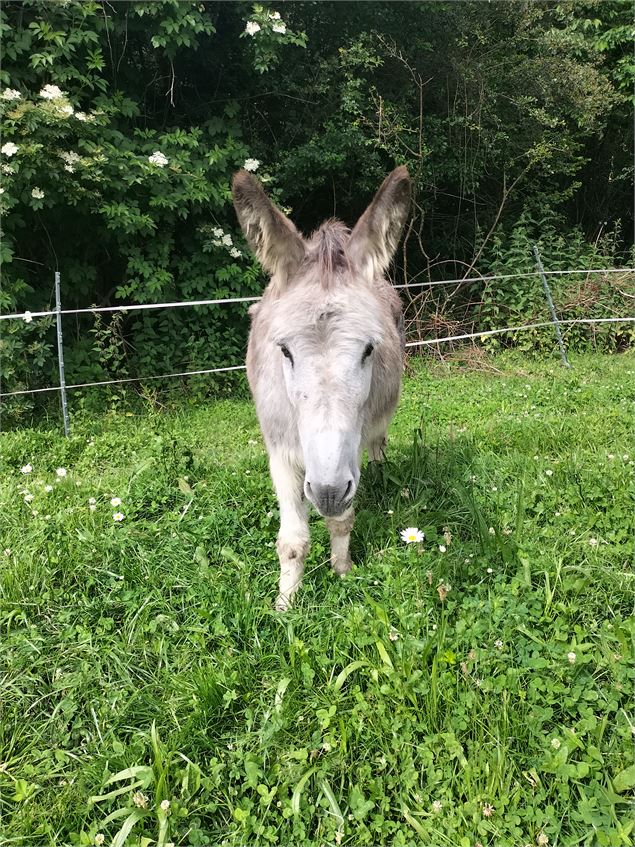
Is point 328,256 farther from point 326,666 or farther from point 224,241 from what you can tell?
point 224,241

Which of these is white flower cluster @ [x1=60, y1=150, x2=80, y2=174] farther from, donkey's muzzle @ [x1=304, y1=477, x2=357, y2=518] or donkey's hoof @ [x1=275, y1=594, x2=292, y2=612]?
donkey's muzzle @ [x1=304, y1=477, x2=357, y2=518]

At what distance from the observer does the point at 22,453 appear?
15.8ft

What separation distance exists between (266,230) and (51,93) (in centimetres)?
498

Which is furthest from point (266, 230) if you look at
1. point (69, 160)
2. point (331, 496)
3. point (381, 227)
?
point (69, 160)

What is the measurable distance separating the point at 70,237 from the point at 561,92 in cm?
982

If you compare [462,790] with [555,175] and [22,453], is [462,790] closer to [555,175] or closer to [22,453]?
[22,453]

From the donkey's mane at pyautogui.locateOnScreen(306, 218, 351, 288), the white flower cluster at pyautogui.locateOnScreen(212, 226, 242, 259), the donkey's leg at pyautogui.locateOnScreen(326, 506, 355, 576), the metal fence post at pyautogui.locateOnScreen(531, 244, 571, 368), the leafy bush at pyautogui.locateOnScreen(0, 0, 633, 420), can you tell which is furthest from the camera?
the metal fence post at pyautogui.locateOnScreen(531, 244, 571, 368)

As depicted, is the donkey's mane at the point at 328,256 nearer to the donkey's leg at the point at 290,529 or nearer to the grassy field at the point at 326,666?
the donkey's leg at the point at 290,529

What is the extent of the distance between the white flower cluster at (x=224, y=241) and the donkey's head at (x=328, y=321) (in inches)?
189

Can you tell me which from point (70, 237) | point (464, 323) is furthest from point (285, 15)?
point (464, 323)

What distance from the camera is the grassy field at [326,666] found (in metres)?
1.64

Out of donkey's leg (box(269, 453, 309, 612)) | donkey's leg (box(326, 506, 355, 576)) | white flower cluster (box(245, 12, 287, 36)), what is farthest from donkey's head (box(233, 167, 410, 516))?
white flower cluster (box(245, 12, 287, 36))

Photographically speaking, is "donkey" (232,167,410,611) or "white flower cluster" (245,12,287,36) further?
"white flower cluster" (245,12,287,36)

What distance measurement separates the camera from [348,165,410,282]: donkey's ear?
2.29 m
